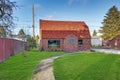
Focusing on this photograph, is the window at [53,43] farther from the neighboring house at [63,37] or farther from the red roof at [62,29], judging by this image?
the red roof at [62,29]

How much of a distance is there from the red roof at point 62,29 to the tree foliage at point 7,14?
61.1 ft

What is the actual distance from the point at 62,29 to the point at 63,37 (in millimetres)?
2220

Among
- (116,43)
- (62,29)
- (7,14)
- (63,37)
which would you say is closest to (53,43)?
(63,37)

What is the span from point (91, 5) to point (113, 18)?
2376 cm

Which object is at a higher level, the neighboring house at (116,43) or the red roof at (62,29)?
the red roof at (62,29)

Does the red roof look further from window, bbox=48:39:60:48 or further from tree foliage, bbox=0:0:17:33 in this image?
tree foliage, bbox=0:0:17:33

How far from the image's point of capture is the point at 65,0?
109ft

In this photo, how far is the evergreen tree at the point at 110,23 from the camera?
176ft

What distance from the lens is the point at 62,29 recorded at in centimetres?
4050

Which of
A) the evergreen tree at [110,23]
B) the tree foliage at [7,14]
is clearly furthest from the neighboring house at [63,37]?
the tree foliage at [7,14]

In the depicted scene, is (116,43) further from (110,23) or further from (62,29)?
(62,29)

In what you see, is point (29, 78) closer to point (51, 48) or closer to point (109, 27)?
point (51, 48)

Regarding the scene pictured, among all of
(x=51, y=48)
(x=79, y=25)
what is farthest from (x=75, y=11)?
(x=51, y=48)

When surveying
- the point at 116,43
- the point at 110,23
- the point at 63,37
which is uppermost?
the point at 110,23
